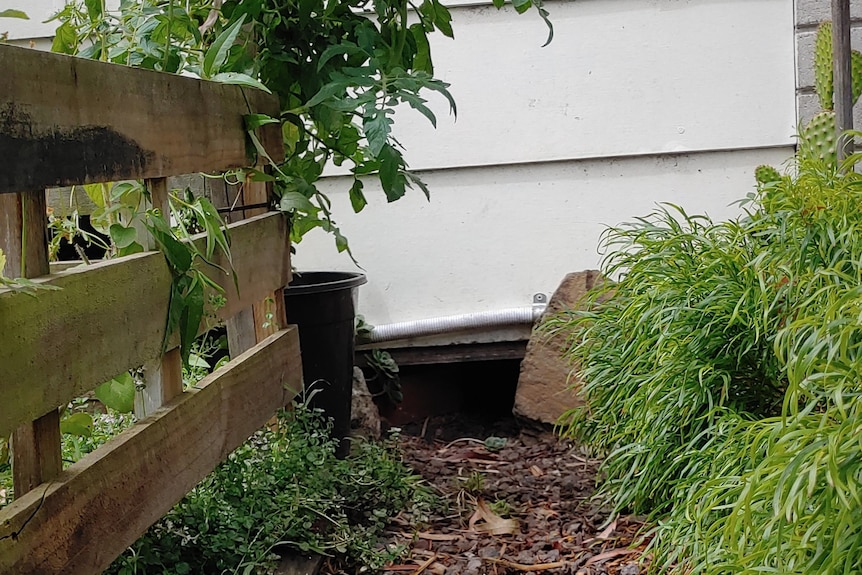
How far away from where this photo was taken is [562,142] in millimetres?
3336

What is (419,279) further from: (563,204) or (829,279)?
(829,279)

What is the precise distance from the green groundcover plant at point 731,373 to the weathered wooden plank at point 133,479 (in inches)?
37.0

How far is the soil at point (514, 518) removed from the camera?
2178 millimetres

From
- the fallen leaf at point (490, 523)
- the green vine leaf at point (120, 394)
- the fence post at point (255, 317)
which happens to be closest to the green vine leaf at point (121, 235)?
the green vine leaf at point (120, 394)

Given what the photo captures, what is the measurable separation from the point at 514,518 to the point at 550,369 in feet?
2.60

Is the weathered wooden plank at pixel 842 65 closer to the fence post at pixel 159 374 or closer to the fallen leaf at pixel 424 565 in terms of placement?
the fallen leaf at pixel 424 565

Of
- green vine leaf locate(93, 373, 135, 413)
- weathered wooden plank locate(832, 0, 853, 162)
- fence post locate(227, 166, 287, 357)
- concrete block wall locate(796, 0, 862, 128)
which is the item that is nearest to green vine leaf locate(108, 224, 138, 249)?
green vine leaf locate(93, 373, 135, 413)

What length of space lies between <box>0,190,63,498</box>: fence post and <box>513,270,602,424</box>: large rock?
2150 millimetres

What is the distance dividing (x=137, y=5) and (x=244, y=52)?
26 centimetres

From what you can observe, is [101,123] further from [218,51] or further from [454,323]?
[454,323]

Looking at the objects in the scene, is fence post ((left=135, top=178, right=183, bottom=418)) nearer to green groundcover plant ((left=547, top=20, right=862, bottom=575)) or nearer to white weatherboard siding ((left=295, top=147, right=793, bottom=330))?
green groundcover plant ((left=547, top=20, right=862, bottom=575))

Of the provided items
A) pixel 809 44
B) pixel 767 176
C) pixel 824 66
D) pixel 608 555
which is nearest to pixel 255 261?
pixel 608 555

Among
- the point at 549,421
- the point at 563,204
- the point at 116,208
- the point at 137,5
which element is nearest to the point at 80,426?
the point at 116,208

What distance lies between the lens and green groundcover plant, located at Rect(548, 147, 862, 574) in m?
1.36
